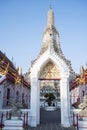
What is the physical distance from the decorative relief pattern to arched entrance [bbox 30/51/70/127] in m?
0.20

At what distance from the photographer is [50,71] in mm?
10844

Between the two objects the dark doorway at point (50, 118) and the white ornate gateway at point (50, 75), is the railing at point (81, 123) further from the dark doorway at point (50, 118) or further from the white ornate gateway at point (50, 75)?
the dark doorway at point (50, 118)

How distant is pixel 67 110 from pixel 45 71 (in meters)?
2.56

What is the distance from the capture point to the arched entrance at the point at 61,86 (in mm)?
9750

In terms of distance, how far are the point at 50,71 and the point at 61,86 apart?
1201 millimetres

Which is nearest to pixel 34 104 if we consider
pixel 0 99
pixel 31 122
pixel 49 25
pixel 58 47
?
pixel 31 122

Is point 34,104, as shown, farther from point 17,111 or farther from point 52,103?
point 52,103

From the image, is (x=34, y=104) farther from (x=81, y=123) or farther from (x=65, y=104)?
(x=81, y=123)

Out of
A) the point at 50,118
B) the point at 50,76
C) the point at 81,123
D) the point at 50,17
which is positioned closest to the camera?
the point at 81,123

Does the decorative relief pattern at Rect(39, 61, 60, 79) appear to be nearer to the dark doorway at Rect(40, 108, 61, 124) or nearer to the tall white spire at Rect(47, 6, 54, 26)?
the dark doorway at Rect(40, 108, 61, 124)

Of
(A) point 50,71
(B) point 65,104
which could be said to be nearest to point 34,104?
(B) point 65,104

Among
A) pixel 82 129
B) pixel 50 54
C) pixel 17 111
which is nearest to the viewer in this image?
pixel 82 129

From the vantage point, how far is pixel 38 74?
1052 cm

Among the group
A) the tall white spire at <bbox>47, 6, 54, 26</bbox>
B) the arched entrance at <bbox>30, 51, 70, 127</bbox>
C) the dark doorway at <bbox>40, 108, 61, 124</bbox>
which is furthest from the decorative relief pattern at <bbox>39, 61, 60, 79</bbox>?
the tall white spire at <bbox>47, 6, 54, 26</bbox>
